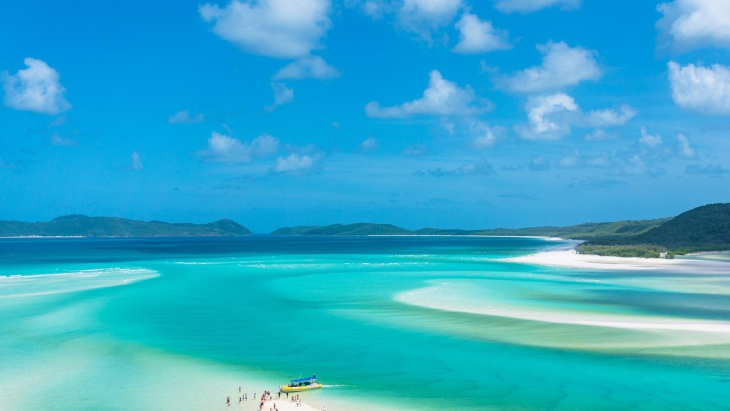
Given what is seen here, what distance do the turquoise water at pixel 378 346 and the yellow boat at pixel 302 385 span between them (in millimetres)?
656

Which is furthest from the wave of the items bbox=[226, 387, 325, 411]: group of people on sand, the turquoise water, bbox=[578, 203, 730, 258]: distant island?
bbox=[578, 203, 730, 258]: distant island

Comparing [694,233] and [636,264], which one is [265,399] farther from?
[694,233]

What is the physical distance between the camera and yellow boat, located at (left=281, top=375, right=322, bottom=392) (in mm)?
20938

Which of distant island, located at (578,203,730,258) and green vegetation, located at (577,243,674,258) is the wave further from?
distant island, located at (578,203,730,258)

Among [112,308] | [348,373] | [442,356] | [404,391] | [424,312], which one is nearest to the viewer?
[404,391]

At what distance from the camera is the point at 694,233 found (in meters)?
107

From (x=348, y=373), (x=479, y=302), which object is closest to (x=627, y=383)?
(x=348, y=373)

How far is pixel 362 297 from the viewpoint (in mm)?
44812

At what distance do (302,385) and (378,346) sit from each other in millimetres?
7321

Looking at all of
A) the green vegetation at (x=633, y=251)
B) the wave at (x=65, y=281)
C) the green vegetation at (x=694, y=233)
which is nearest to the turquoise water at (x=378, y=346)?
the wave at (x=65, y=281)

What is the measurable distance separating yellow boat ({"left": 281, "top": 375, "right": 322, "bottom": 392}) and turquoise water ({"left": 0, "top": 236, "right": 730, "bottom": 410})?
2.15 ft

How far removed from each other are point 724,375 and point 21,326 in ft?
113

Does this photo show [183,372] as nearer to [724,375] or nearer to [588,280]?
[724,375]

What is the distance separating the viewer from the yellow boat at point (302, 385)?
68.7 feet
